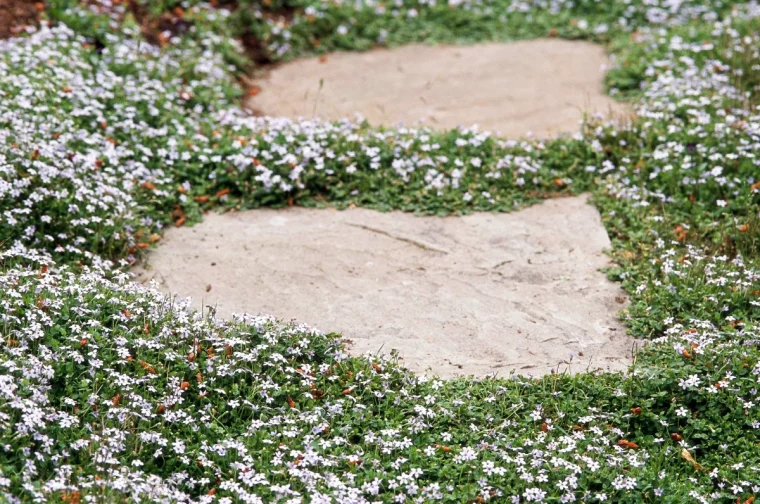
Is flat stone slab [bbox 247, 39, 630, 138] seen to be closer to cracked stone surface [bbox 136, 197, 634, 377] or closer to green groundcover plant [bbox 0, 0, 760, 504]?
green groundcover plant [bbox 0, 0, 760, 504]

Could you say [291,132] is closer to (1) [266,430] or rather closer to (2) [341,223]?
(2) [341,223]

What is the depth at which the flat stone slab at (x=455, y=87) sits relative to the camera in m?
9.30

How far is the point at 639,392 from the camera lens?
216 inches

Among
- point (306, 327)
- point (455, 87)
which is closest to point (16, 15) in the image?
point (455, 87)

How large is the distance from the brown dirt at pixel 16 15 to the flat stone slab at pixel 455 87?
7.68 feet

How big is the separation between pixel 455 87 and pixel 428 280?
381 centimetres

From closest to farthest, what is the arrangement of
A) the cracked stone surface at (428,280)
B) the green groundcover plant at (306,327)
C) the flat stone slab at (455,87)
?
the green groundcover plant at (306,327) → the cracked stone surface at (428,280) → the flat stone slab at (455,87)

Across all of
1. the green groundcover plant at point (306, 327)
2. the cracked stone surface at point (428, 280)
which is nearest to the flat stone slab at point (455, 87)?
the green groundcover plant at point (306, 327)

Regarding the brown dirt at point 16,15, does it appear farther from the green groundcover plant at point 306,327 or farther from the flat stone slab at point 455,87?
the flat stone slab at point 455,87

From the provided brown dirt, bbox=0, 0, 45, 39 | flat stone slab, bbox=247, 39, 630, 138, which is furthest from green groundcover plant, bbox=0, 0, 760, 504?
flat stone slab, bbox=247, 39, 630, 138

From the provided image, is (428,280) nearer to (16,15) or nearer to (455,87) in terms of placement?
(455,87)

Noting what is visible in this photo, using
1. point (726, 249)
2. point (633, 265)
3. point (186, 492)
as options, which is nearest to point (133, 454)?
point (186, 492)

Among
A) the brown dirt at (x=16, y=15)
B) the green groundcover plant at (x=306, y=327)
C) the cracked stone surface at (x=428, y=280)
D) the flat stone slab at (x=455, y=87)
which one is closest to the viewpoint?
the green groundcover plant at (x=306, y=327)

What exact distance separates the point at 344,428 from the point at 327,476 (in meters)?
0.41
